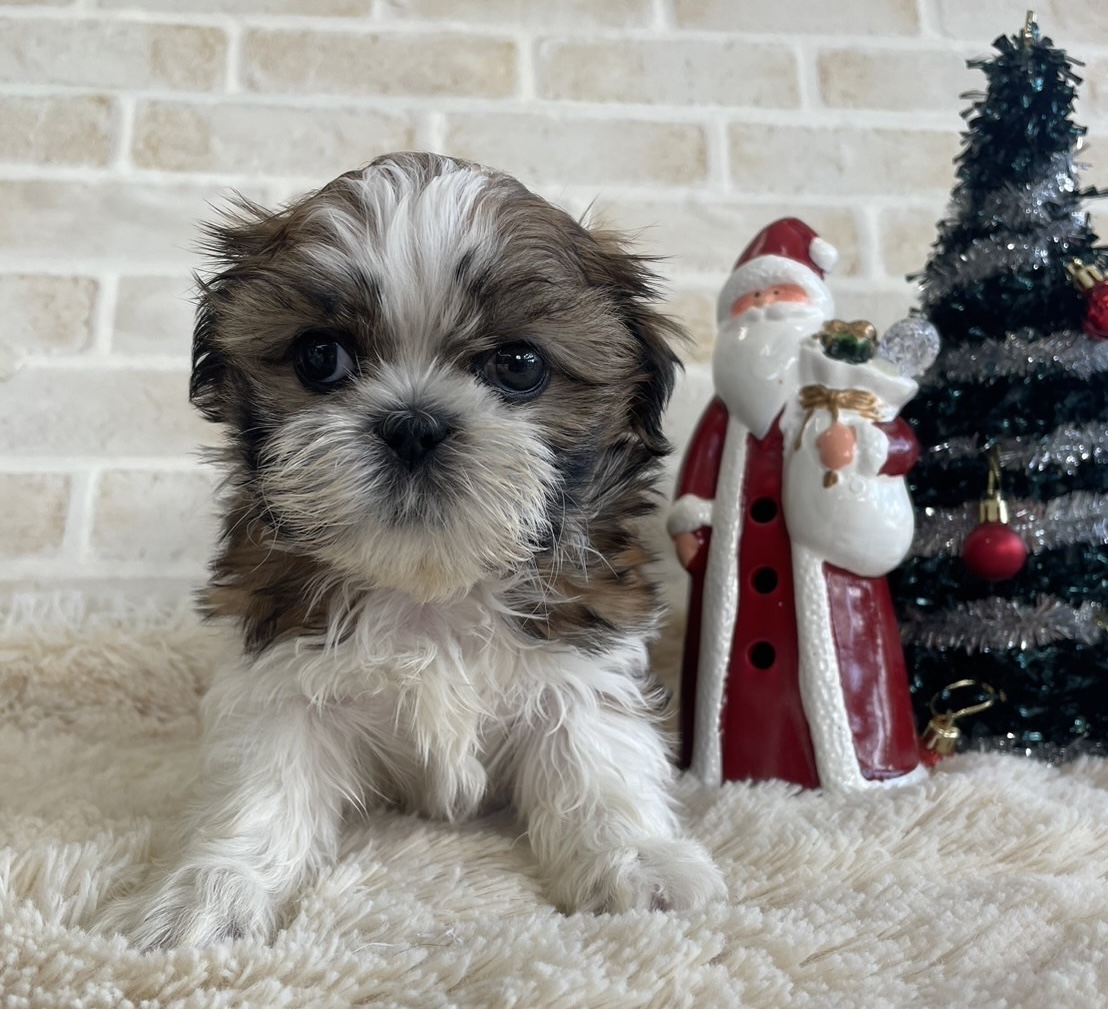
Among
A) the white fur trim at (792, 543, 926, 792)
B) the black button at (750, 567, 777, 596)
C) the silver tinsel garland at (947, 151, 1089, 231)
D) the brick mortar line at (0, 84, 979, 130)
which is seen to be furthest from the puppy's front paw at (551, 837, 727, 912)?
the brick mortar line at (0, 84, 979, 130)

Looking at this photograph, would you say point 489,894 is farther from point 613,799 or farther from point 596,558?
point 596,558

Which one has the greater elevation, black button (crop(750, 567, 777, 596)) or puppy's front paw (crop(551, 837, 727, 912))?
black button (crop(750, 567, 777, 596))

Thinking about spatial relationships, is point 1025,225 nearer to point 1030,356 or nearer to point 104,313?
point 1030,356

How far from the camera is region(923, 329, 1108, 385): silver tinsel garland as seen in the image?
1.48 m

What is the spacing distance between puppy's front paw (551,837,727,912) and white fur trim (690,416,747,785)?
31 cm

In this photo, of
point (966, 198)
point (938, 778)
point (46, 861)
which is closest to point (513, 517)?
point (46, 861)

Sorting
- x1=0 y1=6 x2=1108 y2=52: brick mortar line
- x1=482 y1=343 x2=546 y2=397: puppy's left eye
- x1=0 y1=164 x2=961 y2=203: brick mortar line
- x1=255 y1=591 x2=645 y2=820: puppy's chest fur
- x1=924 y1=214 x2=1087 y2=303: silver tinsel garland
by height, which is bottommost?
x1=255 y1=591 x2=645 y2=820: puppy's chest fur

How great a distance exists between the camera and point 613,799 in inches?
47.2

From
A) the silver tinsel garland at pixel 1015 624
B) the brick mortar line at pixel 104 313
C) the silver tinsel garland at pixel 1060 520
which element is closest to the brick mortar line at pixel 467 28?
the brick mortar line at pixel 104 313

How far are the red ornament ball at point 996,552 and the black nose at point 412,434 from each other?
0.86m

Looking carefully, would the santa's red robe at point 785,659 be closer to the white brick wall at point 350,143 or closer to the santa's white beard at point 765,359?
the santa's white beard at point 765,359

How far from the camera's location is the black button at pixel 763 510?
1.47m

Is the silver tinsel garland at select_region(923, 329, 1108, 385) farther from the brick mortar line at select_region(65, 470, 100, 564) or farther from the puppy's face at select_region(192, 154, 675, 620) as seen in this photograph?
the brick mortar line at select_region(65, 470, 100, 564)

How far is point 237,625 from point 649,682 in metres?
0.58
